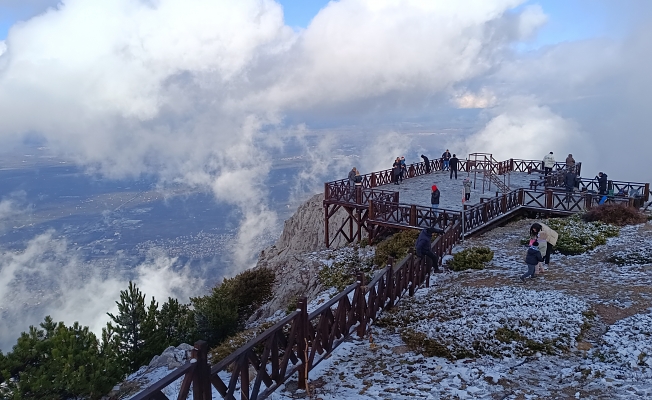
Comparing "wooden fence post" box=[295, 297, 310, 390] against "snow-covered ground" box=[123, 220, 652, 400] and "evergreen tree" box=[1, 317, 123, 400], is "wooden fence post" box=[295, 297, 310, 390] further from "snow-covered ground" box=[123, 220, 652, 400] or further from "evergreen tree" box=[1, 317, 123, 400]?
"evergreen tree" box=[1, 317, 123, 400]

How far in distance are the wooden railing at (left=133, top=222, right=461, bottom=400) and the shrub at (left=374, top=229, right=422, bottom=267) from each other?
478 cm

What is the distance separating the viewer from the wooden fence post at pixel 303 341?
22.6 ft

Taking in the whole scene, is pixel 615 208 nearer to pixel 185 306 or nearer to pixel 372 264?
pixel 372 264

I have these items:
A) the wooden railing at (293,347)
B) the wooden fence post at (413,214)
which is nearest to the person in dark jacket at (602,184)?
the wooden fence post at (413,214)

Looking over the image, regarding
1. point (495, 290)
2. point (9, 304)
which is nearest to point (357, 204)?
point (495, 290)

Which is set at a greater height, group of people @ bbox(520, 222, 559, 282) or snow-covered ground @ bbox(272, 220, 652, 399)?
group of people @ bbox(520, 222, 559, 282)

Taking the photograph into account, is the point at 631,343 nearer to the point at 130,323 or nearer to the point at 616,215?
the point at 616,215

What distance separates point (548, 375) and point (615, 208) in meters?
14.5

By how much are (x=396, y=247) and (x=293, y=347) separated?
→ 406 inches

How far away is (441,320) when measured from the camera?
9.28 metres

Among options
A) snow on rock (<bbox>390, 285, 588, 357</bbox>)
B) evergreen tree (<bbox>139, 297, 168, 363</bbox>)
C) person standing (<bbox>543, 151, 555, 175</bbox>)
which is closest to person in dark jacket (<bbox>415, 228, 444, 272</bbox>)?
snow on rock (<bbox>390, 285, 588, 357</bbox>)

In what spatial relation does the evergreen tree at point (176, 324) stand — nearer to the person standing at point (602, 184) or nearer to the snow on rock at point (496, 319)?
the snow on rock at point (496, 319)

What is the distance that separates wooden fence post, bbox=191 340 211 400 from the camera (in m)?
4.96

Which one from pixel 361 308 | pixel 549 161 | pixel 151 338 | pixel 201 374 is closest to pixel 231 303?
pixel 151 338
